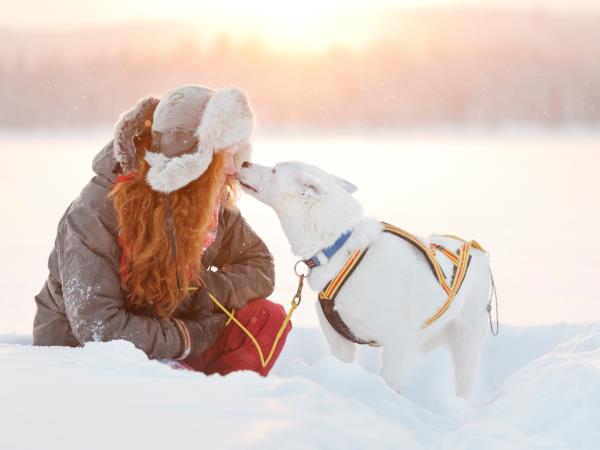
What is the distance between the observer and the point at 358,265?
3.39 meters

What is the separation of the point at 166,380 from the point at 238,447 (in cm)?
58

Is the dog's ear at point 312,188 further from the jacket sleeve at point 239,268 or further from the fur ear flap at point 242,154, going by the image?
the jacket sleeve at point 239,268

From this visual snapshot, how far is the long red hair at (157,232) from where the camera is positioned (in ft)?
10.3

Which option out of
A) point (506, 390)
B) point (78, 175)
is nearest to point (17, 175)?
point (78, 175)

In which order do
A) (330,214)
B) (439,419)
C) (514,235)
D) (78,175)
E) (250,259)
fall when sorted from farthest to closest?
(78,175), (514,235), (250,259), (330,214), (439,419)

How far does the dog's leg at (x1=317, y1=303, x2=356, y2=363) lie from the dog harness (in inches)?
2.4

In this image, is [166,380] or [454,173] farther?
[454,173]

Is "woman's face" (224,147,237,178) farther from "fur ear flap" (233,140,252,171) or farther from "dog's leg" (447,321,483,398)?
"dog's leg" (447,321,483,398)

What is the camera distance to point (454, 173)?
14758mm

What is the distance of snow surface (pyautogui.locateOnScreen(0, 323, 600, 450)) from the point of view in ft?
6.42

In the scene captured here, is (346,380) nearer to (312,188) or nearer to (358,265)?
(358,265)

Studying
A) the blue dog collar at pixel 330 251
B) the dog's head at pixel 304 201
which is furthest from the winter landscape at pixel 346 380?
the dog's head at pixel 304 201

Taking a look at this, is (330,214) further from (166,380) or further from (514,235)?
(514,235)

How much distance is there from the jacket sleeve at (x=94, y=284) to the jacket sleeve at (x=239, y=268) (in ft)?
1.68
